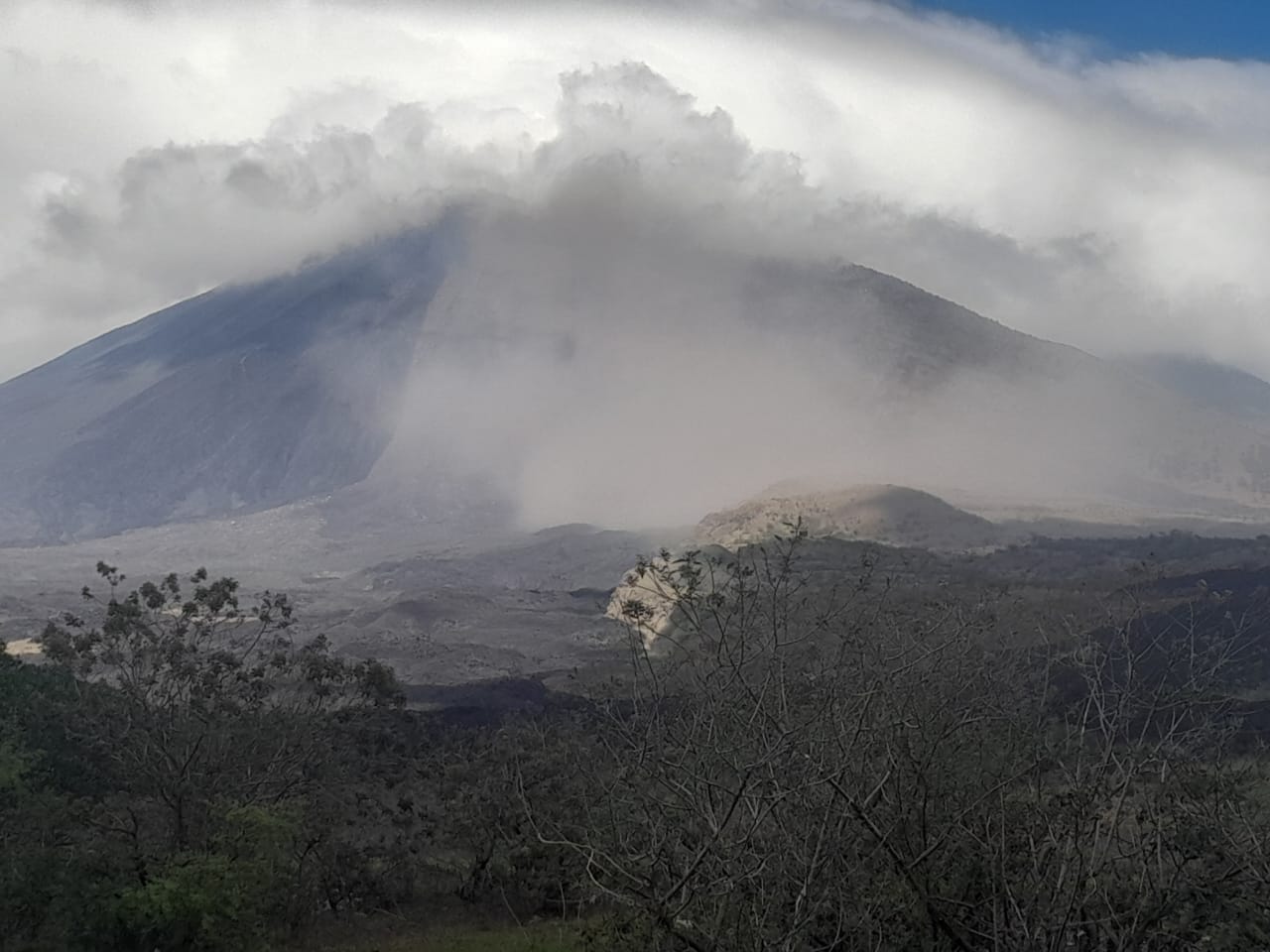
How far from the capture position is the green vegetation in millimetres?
7605

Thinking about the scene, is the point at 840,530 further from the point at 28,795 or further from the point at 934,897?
the point at 934,897

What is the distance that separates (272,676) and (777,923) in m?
20.5

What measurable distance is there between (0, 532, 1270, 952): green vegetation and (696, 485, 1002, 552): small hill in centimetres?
6594

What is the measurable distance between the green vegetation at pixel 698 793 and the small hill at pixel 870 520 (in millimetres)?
65937

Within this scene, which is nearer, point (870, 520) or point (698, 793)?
point (698, 793)

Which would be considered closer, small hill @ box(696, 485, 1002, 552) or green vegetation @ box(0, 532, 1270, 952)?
green vegetation @ box(0, 532, 1270, 952)

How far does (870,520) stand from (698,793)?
96065 mm

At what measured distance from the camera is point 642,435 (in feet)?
650

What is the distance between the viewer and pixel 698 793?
24.9ft

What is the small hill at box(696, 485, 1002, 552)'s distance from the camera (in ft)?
320

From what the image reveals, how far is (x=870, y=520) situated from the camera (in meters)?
102

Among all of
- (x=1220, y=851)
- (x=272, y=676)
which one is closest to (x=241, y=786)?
(x=272, y=676)

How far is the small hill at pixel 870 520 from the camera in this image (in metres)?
97.5

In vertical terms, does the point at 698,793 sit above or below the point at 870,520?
A: above
